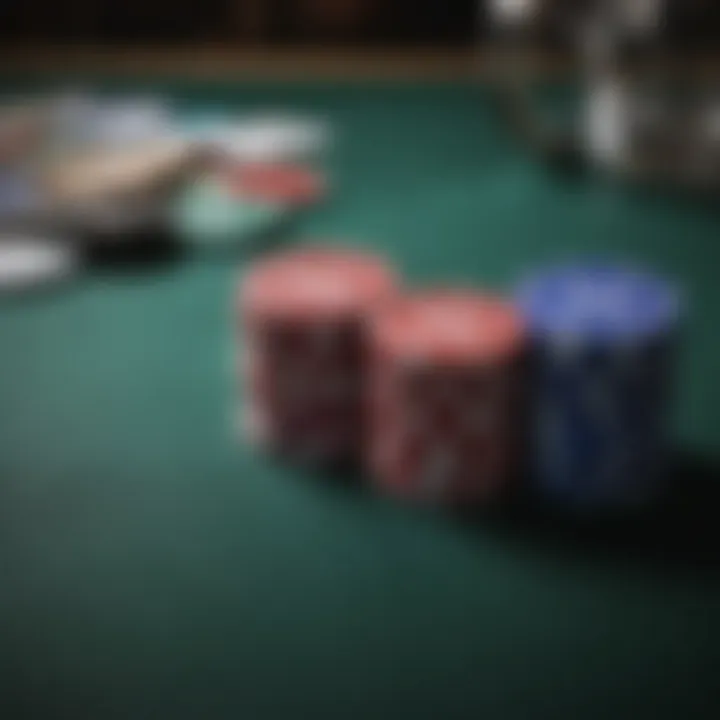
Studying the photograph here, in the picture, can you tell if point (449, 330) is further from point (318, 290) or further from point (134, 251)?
point (134, 251)

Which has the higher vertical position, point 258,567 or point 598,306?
point 598,306

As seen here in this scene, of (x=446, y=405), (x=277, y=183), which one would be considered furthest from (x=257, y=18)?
(x=446, y=405)

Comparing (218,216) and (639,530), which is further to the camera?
(218,216)

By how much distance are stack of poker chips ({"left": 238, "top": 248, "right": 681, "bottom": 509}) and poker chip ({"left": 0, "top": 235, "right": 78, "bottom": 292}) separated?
0.39 metres

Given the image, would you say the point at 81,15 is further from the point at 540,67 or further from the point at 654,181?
the point at 654,181

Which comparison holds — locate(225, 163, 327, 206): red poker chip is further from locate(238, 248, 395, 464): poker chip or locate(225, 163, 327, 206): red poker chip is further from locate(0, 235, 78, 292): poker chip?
locate(238, 248, 395, 464): poker chip

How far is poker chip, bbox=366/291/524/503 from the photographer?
0.98m

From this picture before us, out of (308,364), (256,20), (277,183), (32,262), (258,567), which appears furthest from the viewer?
(256,20)

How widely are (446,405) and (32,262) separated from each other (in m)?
0.57

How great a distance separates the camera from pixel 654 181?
5.85 ft

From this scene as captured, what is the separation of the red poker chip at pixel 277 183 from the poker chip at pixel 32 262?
284 millimetres

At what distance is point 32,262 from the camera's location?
1421 millimetres

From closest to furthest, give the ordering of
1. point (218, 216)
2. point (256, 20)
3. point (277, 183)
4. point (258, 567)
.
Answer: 1. point (258, 567)
2. point (218, 216)
3. point (277, 183)
4. point (256, 20)

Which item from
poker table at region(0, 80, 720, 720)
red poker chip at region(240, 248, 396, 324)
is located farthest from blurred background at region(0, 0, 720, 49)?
red poker chip at region(240, 248, 396, 324)
